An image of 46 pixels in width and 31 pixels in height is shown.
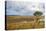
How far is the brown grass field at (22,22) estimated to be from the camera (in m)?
1.32

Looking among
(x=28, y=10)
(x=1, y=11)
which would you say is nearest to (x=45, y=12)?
(x=28, y=10)

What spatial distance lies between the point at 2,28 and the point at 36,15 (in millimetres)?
560

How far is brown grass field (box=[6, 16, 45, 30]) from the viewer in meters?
1.32

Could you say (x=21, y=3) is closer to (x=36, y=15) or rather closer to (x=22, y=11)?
(x=22, y=11)

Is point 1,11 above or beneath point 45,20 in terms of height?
above

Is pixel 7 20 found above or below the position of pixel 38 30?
above

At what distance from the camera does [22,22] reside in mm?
1333

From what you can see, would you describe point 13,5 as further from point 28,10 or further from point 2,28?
point 2,28

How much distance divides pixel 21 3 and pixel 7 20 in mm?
344

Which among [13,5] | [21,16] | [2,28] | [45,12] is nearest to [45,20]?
[45,12]

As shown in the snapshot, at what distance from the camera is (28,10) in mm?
1342

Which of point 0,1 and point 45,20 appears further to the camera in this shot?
point 45,20

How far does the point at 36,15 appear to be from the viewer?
4.42 ft

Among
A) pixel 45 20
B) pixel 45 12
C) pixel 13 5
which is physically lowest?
pixel 45 20
